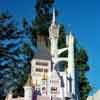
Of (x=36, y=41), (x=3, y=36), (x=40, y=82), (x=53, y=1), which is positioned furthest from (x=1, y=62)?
(x=53, y=1)

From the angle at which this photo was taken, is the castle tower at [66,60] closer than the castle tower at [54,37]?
Yes

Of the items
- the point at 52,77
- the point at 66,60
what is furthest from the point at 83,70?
the point at 52,77

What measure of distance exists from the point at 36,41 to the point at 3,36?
667cm

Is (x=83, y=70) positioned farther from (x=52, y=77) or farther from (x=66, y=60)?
(x=52, y=77)

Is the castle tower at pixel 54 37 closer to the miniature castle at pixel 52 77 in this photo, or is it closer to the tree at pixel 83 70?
the miniature castle at pixel 52 77

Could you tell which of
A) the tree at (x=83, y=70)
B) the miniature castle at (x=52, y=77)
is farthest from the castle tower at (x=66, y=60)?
the tree at (x=83, y=70)

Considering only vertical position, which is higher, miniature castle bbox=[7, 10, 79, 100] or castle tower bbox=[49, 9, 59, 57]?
castle tower bbox=[49, 9, 59, 57]

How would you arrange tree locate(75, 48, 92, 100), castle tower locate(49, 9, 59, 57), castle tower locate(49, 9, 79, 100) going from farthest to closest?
tree locate(75, 48, 92, 100), castle tower locate(49, 9, 59, 57), castle tower locate(49, 9, 79, 100)

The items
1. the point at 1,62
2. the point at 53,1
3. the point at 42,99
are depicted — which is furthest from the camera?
the point at 53,1

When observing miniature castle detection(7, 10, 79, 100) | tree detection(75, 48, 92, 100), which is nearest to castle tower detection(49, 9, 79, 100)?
miniature castle detection(7, 10, 79, 100)

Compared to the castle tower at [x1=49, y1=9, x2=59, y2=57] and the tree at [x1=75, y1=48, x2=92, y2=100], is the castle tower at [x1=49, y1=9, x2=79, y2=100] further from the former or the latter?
the tree at [x1=75, y1=48, x2=92, y2=100]

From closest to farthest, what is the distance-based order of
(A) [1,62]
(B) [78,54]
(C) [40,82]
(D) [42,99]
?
(D) [42,99] < (C) [40,82] < (A) [1,62] < (B) [78,54]

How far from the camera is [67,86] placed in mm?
30750

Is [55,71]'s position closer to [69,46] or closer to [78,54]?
[69,46]
